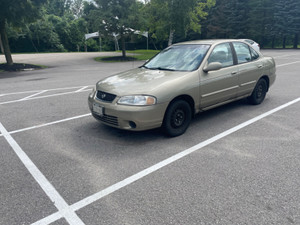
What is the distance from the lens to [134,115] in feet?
13.0

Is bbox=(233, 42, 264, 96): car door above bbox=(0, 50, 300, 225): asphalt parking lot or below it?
above

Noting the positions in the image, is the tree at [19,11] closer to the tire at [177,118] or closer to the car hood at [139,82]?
the car hood at [139,82]

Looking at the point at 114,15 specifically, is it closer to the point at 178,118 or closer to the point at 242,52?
the point at 242,52

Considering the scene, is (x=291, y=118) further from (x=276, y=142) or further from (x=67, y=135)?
(x=67, y=135)

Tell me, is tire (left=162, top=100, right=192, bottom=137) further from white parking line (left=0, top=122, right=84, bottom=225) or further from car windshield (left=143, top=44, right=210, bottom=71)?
white parking line (left=0, top=122, right=84, bottom=225)

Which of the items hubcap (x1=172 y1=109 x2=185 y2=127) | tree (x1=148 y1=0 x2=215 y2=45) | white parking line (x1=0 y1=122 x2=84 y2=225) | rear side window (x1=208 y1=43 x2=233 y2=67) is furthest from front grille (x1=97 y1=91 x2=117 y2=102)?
tree (x1=148 y1=0 x2=215 y2=45)

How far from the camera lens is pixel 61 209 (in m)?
2.65

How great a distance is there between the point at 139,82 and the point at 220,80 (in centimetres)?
172

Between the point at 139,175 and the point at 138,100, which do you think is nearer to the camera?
the point at 139,175

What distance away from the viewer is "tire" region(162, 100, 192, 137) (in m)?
4.29

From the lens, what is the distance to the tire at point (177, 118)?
4.29 m

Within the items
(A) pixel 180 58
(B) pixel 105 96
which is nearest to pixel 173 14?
(A) pixel 180 58

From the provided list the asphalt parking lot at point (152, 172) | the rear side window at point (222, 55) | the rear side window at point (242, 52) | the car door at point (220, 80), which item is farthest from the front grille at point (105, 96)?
the rear side window at point (242, 52)

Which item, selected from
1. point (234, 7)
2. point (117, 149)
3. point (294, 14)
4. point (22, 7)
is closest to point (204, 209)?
point (117, 149)
